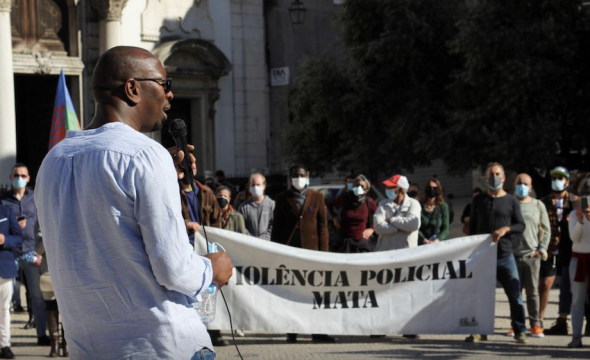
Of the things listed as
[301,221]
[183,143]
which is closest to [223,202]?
[301,221]

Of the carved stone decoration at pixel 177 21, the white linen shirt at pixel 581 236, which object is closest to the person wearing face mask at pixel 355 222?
the white linen shirt at pixel 581 236

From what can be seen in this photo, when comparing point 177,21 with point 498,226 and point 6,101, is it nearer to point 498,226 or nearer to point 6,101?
point 6,101

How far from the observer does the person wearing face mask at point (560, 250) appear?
1201cm

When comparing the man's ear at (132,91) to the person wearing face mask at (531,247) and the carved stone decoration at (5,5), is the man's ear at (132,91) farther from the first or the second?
the carved stone decoration at (5,5)

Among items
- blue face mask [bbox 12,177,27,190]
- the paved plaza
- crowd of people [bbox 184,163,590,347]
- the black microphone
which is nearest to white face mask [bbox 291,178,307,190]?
crowd of people [bbox 184,163,590,347]

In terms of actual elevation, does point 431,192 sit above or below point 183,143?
below

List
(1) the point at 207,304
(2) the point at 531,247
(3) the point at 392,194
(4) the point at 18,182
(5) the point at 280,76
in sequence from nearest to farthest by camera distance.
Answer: (1) the point at 207,304 → (2) the point at 531,247 → (4) the point at 18,182 → (3) the point at 392,194 → (5) the point at 280,76

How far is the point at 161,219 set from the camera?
308 centimetres

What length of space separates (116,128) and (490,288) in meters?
8.58

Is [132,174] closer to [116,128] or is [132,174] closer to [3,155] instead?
[116,128]

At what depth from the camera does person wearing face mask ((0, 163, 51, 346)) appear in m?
11.7

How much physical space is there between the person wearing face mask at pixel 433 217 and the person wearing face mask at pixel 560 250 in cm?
134

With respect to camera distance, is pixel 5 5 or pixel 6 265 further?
pixel 5 5

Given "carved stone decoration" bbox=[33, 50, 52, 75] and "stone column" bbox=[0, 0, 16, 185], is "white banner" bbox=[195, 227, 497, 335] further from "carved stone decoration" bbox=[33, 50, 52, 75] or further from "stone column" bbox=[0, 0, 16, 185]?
"carved stone decoration" bbox=[33, 50, 52, 75]
